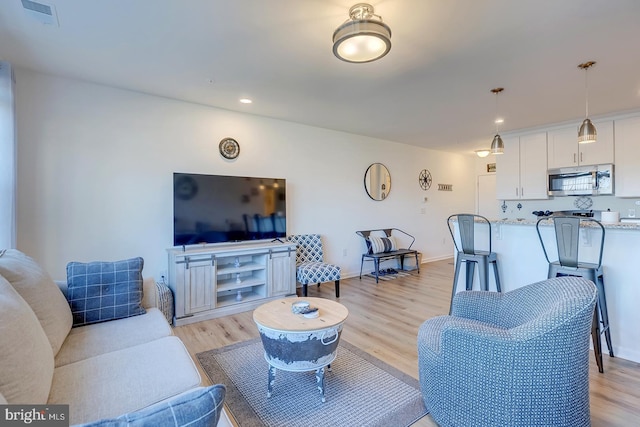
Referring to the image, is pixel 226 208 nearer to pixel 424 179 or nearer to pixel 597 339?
pixel 597 339

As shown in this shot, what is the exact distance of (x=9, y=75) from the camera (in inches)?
104

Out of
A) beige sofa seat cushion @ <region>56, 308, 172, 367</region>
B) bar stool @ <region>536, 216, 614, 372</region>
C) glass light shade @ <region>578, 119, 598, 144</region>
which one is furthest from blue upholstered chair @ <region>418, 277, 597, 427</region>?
glass light shade @ <region>578, 119, 598, 144</region>

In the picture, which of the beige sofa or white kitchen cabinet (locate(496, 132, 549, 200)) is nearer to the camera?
the beige sofa

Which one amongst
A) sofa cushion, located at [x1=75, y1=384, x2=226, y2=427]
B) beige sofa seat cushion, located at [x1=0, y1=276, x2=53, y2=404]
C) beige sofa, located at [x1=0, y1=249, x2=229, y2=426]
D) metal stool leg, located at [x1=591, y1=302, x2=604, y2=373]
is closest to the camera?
sofa cushion, located at [x1=75, y1=384, x2=226, y2=427]

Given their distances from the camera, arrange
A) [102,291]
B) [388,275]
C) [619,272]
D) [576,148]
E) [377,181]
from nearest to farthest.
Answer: [102,291] < [619,272] < [576,148] < [388,275] < [377,181]

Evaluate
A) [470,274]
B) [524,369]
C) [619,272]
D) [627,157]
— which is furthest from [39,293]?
[627,157]

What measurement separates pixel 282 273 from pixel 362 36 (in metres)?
2.92

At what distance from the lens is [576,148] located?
4758mm

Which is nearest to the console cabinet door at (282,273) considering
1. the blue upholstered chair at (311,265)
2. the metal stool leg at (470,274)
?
the blue upholstered chair at (311,265)

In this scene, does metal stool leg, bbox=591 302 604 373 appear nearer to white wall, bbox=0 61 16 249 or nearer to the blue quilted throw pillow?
the blue quilted throw pillow

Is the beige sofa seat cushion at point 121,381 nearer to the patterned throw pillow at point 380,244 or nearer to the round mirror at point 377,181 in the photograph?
the patterned throw pillow at point 380,244

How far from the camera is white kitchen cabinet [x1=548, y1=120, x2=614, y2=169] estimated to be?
4.51m

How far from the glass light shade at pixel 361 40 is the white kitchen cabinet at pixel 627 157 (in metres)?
4.54

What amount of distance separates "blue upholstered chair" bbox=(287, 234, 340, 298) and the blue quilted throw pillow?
2179 millimetres
